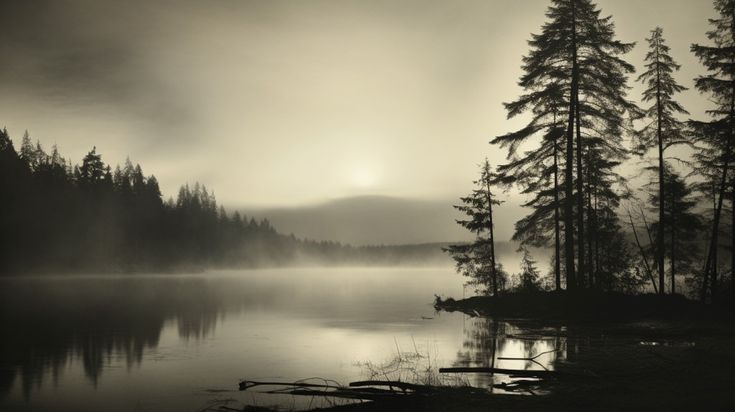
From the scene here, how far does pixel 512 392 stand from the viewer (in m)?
14.2

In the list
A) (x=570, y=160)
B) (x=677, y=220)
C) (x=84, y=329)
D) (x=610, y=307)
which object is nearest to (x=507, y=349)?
(x=610, y=307)

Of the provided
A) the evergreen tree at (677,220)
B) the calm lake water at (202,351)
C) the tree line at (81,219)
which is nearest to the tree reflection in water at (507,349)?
the calm lake water at (202,351)

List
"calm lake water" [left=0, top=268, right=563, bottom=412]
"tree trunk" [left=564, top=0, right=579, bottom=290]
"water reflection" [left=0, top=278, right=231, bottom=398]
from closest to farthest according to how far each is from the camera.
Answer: "calm lake water" [left=0, top=268, right=563, bottom=412], "water reflection" [left=0, top=278, right=231, bottom=398], "tree trunk" [left=564, top=0, right=579, bottom=290]

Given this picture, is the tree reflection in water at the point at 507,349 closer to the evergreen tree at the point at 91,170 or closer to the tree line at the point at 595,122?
the tree line at the point at 595,122

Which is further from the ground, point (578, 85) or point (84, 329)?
point (578, 85)

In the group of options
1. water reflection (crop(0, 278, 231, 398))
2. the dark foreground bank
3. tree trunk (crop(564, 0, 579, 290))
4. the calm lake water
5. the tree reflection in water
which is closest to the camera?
the calm lake water

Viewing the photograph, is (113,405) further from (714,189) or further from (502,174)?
(714,189)

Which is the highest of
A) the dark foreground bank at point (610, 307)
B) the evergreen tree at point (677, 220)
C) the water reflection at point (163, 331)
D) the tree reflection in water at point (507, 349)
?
the evergreen tree at point (677, 220)

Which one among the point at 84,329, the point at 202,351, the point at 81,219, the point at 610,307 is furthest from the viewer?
the point at 81,219

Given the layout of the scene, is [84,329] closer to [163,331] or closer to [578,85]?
[163,331]

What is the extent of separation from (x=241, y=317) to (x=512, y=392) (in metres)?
32.9

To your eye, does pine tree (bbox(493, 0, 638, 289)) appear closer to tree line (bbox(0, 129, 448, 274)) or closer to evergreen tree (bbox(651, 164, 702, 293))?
evergreen tree (bbox(651, 164, 702, 293))

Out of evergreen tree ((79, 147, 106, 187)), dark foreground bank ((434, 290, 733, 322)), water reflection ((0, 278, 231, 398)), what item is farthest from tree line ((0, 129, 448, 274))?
dark foreground bank ((434, 290, 733, 322))

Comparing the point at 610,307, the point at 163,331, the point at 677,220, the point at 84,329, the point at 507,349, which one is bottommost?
the point at 163,331
